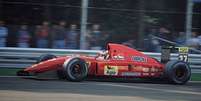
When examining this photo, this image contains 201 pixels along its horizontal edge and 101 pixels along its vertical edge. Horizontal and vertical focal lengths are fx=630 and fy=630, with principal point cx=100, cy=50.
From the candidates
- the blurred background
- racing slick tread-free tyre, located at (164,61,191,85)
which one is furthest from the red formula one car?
the blurred background

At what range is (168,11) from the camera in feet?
72.1

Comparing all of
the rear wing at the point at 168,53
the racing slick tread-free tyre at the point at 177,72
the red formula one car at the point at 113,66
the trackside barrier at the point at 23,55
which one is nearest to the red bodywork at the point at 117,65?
the red formula one car at the point at 113,66

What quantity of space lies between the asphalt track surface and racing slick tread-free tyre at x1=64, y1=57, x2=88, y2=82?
0.19 meters

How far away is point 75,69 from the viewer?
583 inches

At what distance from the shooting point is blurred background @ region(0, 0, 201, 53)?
2006cm

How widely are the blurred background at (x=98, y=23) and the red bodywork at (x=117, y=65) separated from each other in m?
3.64

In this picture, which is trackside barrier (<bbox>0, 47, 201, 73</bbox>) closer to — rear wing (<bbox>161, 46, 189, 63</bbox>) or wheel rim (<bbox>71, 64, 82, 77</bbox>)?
rear wing (<bbox>161, 46, 189, 63</bbox>)

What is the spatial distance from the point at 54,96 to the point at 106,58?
13.6 ft

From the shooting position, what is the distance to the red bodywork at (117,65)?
14.8 metres

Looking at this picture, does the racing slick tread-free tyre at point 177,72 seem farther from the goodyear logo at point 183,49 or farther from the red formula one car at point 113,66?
the goodyear logo at point 183,49

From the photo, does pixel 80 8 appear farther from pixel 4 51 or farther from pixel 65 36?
pixel 4 51

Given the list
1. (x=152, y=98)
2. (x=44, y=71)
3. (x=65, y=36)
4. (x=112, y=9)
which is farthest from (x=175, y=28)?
(x=152, y=98)

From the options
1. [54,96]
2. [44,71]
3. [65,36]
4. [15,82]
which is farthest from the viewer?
[65,36]

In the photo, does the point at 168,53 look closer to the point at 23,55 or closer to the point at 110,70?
the point at 110,70
